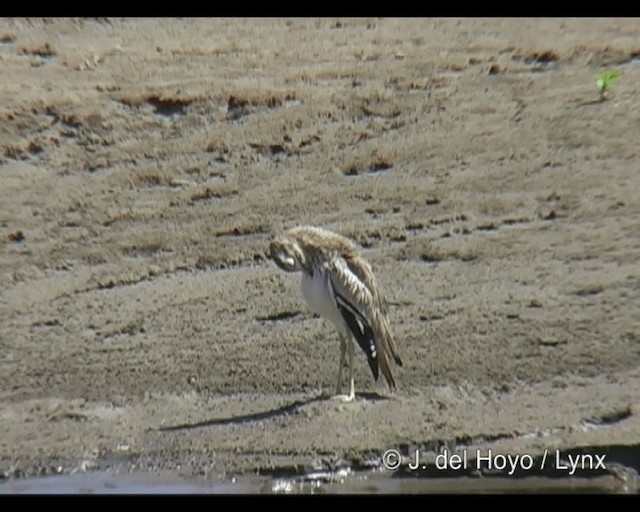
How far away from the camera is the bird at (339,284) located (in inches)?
314

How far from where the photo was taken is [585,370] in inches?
336

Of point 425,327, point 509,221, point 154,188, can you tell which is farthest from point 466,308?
point 154,188

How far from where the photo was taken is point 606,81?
1091 cm

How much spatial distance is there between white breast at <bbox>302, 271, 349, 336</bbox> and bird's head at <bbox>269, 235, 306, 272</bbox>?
8 cm

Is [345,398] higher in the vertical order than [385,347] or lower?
lower

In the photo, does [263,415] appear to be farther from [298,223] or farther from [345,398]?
[298,223]

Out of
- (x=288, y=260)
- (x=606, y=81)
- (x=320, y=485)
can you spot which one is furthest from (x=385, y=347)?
(x=606, y=81)

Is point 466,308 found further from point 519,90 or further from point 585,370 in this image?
point 519,90

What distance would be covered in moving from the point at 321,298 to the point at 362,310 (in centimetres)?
18

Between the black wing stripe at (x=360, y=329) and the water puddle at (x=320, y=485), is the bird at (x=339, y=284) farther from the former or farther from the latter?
the water puddle at (x=320, y=485)

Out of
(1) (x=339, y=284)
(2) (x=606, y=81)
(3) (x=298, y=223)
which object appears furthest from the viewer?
(2) (x=606, y=81)

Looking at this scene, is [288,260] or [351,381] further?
[351,381]

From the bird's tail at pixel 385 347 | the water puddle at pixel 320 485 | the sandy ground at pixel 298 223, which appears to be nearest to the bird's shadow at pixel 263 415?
the sandy ground at pixel 298 223

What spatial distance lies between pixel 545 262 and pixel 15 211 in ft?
9.09
